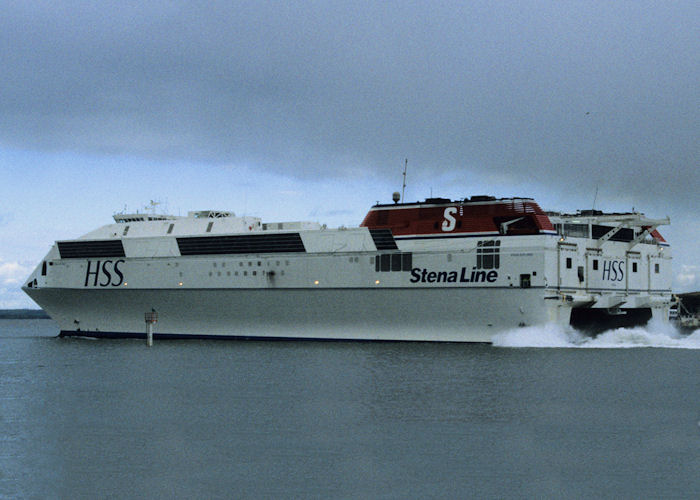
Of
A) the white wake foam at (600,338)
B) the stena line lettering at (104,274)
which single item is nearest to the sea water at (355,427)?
the white wake foam at (600,338)

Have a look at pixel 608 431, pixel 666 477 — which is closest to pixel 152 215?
pixel 608 431

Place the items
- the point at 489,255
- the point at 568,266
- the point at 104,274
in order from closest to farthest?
the point at 489,255 < the point at 568,266 < the point at 104,274

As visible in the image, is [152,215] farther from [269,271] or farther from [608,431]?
[608,431]

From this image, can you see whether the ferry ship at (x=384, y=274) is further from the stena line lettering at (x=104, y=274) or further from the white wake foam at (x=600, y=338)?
the white wake foam at (x=600, y=338)

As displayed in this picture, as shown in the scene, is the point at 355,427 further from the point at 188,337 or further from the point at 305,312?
the point at 188,337

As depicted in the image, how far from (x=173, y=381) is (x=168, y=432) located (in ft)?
30.7

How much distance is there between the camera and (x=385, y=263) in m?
42.0

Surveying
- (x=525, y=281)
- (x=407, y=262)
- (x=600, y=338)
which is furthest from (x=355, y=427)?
(x=600, y=338)

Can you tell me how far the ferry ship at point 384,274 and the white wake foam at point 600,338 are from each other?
44cm

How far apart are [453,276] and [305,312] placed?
787cm

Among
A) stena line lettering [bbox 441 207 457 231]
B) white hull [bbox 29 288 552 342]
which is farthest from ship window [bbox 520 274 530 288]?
stena line lettering [bbox 441 207 457 231]

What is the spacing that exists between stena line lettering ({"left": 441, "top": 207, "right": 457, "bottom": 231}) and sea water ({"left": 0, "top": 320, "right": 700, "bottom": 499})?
7.85 m

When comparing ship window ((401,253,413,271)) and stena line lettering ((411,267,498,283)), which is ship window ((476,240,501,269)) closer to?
stena line lettering ((411,267,498,283))

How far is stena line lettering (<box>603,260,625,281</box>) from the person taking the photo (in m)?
41.9
